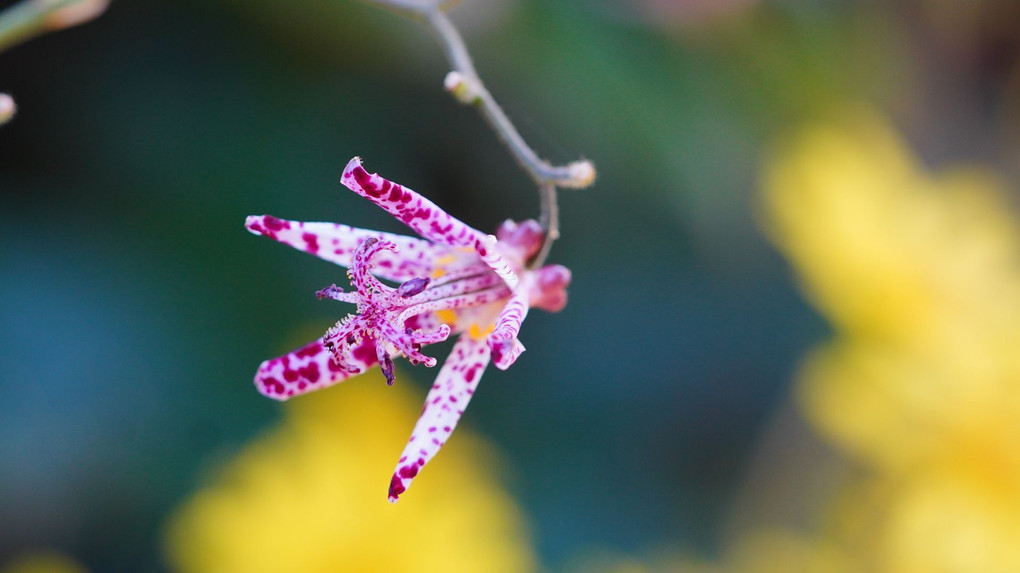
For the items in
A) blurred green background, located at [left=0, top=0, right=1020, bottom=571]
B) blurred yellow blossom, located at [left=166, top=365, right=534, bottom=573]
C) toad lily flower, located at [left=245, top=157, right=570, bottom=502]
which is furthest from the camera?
blurred green background, located at [left=0, top=0, right=1020, bottom=571]

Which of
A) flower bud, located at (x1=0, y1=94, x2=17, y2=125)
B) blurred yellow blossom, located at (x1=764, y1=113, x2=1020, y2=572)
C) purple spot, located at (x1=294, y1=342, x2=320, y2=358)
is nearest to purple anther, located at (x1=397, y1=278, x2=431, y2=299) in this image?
purple spot, located at (x1=294, y1=342, x2=320, y2=358)

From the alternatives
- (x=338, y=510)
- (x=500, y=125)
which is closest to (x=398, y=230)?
(x=338, y=510)

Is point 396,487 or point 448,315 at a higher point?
point 448,315

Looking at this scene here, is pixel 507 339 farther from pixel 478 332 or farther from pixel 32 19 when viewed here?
pixel 32 19

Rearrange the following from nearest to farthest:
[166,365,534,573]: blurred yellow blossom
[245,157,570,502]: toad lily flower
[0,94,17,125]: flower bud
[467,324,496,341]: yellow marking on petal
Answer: [0,94,17,125]: flower bud
[245,157,570,502]: toad lily flower
[467,324,496,341]: yellow marking on petal
[166,365,534,573]: blurred yellow blossom

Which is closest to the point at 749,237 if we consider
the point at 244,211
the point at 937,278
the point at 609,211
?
the point at 609,211

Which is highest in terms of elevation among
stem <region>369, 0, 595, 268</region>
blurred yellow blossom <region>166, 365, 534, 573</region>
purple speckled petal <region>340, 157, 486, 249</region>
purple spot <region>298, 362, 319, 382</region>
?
stem <region>369, 0, 595, 268</region>

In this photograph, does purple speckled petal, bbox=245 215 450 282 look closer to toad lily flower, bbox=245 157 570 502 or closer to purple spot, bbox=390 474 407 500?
toad lily flower, bbox=245 157 570 502

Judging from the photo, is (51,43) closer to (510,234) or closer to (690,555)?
(510,234)
